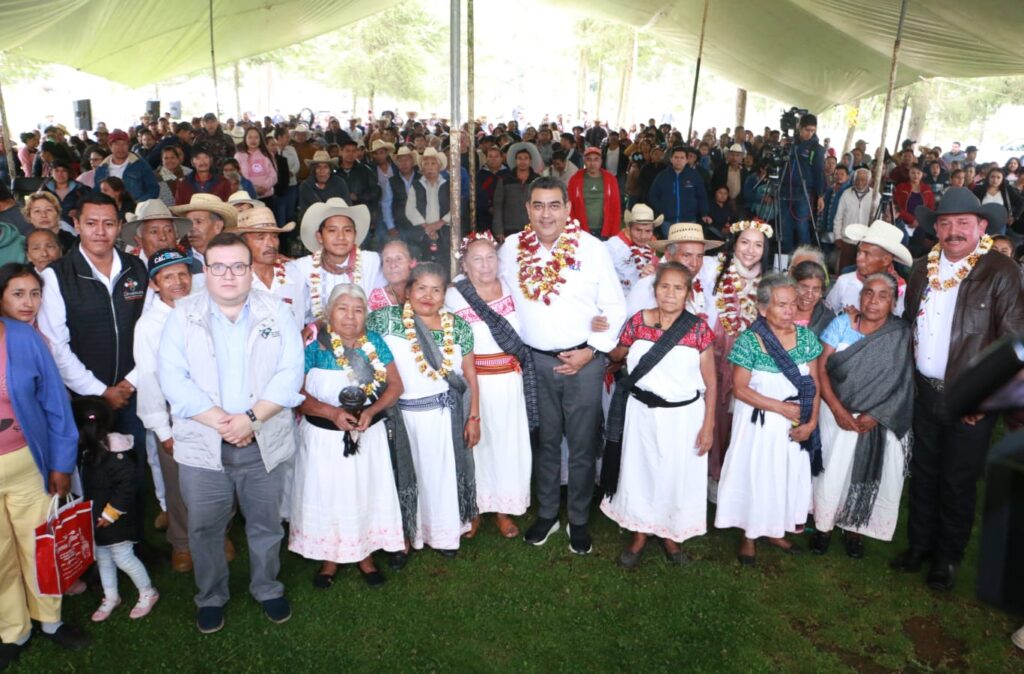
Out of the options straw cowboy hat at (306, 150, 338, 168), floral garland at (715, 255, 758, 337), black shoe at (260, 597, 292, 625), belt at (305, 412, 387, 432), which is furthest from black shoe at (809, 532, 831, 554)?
straw cowboy hat at (306, 150, 338, 168)

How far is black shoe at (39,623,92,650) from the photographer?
328cm

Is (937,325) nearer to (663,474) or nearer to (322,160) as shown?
(663,474)

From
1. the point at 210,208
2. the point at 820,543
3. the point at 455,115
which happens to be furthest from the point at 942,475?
the point at 210,208

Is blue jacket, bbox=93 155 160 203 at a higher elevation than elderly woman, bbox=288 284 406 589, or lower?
higher

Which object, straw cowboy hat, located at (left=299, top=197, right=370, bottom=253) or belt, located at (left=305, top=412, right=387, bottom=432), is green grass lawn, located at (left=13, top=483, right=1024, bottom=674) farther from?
straw cowboy hat, located at (left=299, top=197, right=370, bottom=253)

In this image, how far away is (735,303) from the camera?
4.62 m

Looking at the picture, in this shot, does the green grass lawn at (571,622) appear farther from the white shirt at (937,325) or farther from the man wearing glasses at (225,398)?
the white shirt at (937,325)

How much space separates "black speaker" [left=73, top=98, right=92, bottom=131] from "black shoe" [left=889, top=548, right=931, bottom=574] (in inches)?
862

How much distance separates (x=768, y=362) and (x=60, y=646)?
385 centimetres

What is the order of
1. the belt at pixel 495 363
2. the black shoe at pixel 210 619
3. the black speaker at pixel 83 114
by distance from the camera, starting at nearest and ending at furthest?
the black shoe at pixel 210 619, the belt at pixel 495 363, the black speaker at pixel 83 114

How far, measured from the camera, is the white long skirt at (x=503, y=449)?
410cm

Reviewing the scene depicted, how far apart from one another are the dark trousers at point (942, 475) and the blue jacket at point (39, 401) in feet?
14.3

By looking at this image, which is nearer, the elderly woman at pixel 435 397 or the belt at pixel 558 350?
the elderly woman at pixel 435 397

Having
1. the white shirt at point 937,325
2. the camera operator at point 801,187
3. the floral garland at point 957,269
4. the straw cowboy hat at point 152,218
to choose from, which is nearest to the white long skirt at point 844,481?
the white shirt at point 937,325
